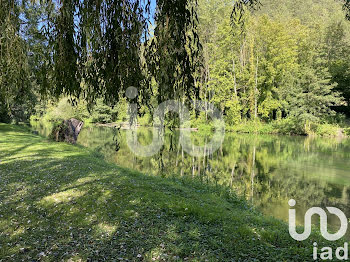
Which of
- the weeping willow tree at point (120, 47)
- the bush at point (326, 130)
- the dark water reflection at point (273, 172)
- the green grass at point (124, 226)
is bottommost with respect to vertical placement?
the dark water reflection at point (273, 172)

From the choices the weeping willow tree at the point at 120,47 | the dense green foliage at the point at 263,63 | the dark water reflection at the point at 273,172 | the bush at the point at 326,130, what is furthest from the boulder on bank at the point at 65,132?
the bush at the point at 326,130

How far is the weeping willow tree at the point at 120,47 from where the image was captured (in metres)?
2.29

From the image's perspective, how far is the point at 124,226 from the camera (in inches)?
201

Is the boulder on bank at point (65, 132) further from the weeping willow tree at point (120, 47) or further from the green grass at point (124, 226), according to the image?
the weeping willow tree at point (120, 47)

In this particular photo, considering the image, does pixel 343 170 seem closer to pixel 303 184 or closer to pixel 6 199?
pixel 303 184

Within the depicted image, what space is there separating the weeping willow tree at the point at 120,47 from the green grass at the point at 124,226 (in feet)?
9.27

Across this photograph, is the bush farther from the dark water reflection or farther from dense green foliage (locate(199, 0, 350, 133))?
the dark water reflection

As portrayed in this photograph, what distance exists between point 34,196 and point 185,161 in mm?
11547

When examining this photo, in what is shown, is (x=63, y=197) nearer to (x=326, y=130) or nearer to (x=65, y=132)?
(x=65, y=132)

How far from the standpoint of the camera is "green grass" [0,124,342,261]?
4.17m

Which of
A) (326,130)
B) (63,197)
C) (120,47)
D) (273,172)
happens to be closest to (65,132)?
(63,197)

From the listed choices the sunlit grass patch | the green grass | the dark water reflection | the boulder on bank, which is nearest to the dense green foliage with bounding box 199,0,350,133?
the dark water reflection

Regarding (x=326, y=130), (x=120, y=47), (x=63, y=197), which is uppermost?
(x=120, y=47)

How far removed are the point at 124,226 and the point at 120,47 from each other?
385 cm
